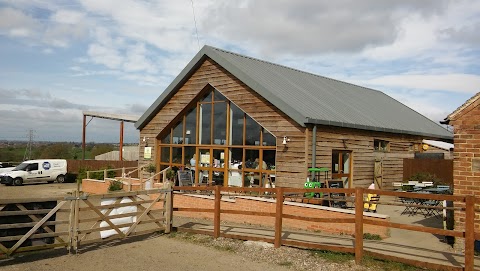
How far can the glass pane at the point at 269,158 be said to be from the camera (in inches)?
623

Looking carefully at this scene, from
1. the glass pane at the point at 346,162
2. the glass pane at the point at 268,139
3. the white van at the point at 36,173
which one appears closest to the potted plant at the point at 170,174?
the glass pane at the point at 268,139

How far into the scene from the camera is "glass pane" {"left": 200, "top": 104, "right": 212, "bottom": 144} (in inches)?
720

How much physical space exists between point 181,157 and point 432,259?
13036 mm

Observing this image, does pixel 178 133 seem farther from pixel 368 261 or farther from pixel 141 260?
pixel 368 261

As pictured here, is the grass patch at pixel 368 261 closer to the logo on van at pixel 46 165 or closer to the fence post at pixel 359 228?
the fence post at pixel 359 228

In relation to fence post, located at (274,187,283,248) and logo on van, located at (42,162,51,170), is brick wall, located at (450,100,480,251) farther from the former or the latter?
logo on van, located at (42,162,51,170)

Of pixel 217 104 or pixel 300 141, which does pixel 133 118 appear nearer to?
pixel 217 104

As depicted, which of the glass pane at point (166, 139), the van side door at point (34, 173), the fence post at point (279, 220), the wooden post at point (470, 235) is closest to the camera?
the wooden post at point (470, 235)

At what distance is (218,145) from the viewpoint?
17.7 metres

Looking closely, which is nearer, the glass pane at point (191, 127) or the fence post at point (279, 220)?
the fence post at point (279, 220)

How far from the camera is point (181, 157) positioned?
63.6ft

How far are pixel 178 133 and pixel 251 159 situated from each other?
15.4 ft

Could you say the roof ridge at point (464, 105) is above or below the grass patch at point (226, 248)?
above

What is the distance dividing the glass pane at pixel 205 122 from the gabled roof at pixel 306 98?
1.70 metres
